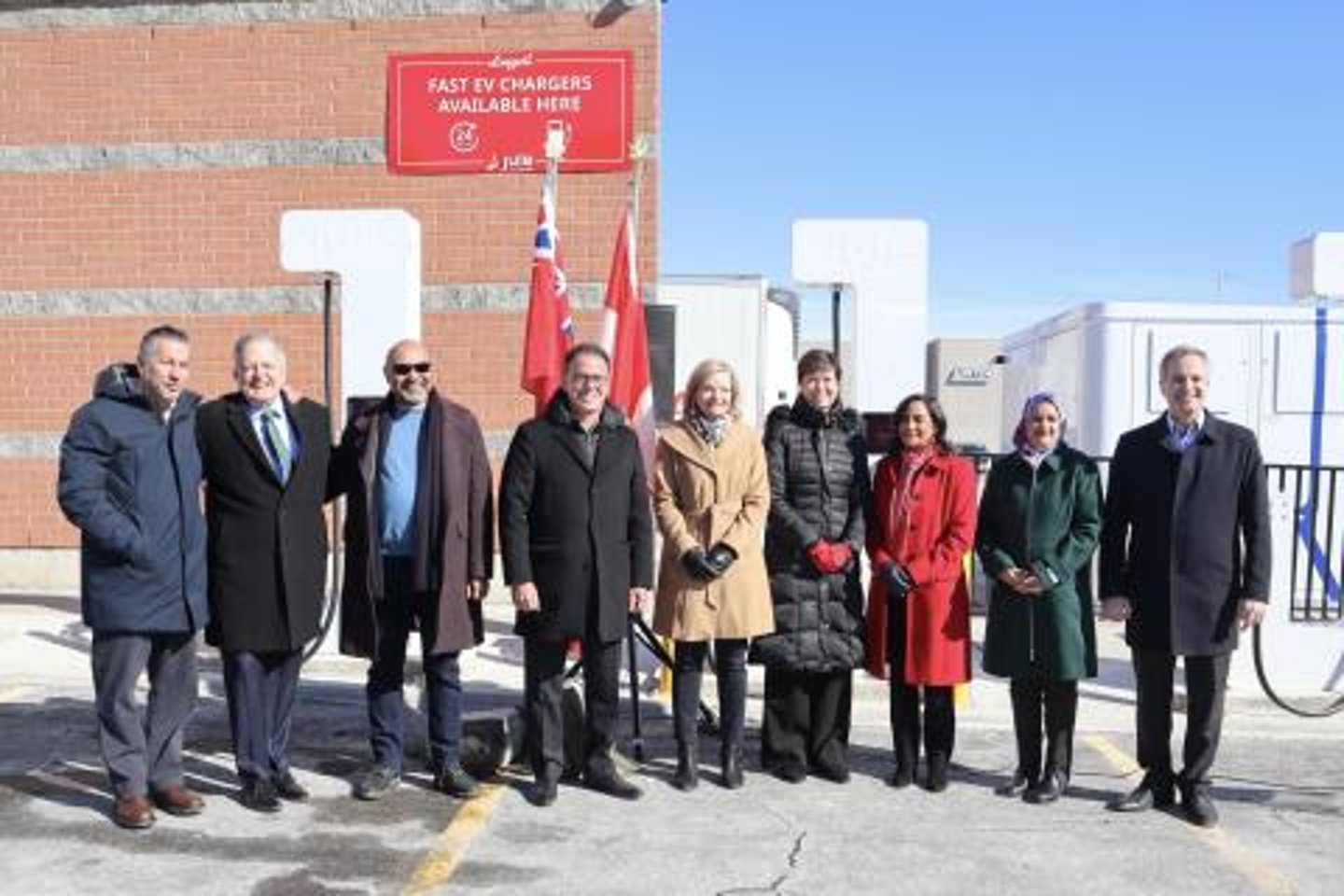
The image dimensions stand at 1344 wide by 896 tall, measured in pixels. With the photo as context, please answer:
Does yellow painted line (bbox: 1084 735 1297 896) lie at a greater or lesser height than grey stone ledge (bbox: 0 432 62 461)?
lesser

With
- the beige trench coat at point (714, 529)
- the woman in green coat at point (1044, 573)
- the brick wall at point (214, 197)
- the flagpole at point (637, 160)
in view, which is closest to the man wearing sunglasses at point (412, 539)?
the beige trench coat at point (714, 529)

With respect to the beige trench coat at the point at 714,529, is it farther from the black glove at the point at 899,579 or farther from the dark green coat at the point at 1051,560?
the dark green coat at the point at 1051,560

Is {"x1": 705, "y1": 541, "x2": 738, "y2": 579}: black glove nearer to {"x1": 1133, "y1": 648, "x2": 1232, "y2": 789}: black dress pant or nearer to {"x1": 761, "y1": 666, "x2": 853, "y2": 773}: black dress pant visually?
{"x1": 761, "y1": 666, "x2": 853, "y2": 773}: black dress pant

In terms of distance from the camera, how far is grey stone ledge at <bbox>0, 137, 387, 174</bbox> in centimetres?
1250

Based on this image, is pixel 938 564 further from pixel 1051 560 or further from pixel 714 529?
pixel 714 529

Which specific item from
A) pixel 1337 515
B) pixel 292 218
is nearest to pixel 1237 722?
pixel 1337 515

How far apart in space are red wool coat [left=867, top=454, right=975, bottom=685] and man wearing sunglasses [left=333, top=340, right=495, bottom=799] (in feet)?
6.26

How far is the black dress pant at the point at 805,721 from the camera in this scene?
6.18 metres

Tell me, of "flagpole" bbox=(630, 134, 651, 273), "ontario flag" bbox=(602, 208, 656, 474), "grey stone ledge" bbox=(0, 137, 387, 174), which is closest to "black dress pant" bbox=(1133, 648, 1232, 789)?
"ontario flag" bbox=(602, 208, 656, 474)

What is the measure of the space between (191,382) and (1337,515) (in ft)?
33.0

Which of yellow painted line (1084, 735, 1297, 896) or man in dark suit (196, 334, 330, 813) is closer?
yellow painted line (1084, 735, 1297, 896)

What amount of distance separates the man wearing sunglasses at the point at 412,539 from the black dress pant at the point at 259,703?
32 centimetres

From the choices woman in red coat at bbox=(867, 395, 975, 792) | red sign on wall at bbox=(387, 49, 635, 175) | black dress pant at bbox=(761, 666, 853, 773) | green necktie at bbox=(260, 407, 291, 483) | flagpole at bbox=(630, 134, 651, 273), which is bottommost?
black dress pant at bbox=(761, 666, 853, 773)

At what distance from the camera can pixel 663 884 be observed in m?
4.81
